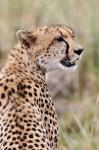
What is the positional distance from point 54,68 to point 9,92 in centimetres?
60

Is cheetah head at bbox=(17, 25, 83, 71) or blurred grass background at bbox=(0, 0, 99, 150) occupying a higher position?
blurred grass background at bbox=(0, 0, 99, 150)

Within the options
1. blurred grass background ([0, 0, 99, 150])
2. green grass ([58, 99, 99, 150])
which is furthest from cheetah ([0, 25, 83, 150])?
blurred grass background ([0, 0, 99, 150])

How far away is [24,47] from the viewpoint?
23.9ft

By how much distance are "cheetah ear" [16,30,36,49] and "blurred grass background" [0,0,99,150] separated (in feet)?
10.5

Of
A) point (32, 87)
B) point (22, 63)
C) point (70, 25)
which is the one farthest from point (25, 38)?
point (70, 25)

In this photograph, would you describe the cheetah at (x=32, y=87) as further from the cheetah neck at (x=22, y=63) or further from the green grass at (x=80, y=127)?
the green grass at (x=80, y=127)

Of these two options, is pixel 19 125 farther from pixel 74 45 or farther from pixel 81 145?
pixel 81 145

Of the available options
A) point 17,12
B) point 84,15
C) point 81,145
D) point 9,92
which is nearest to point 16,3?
point 17,12

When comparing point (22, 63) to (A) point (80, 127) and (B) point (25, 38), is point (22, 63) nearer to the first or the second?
(B) point (25, 38)

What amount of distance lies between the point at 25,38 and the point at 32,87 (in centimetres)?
43

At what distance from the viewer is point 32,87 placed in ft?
23.1

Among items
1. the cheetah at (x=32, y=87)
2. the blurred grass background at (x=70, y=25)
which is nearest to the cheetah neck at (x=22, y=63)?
the cheetah at (x=32, y=87)

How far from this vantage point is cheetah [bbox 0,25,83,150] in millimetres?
6512

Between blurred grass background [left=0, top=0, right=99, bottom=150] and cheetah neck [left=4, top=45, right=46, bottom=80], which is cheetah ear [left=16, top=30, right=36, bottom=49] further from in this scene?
blurred grass background [left=0, top=0, right=99, bottom=150]
